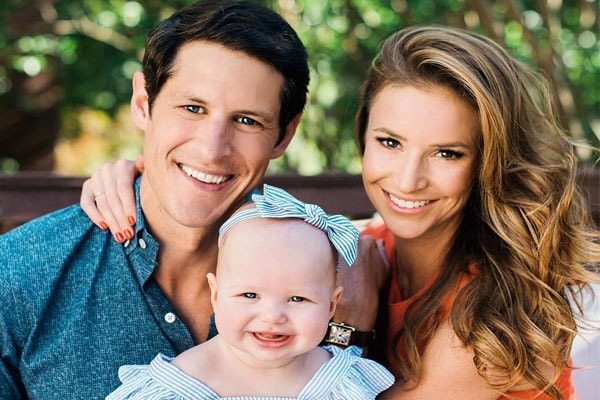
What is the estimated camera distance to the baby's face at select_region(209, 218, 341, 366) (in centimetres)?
231

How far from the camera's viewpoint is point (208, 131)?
8.86ft

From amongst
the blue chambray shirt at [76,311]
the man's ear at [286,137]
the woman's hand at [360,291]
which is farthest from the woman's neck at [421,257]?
the blue chambray shirt at [76,311]

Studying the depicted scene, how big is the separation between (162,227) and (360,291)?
2.15 feet

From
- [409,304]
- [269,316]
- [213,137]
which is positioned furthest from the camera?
Result: [409,304]

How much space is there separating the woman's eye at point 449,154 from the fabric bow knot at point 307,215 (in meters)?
0.54

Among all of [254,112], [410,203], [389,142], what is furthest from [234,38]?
[410,203]

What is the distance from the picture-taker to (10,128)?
330 inches

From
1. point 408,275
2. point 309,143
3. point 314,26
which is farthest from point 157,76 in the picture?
point 309,143

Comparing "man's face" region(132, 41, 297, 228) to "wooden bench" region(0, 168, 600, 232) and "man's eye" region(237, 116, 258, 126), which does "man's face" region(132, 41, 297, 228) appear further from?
"wooden bench" region(0, 168, 600, 232)

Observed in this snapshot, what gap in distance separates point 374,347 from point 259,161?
0.78 metres

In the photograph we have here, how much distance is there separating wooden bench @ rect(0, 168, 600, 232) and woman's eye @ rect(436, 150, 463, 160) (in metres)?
1.02

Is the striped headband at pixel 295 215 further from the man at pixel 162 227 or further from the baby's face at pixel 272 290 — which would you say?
the man at pixel 162 227

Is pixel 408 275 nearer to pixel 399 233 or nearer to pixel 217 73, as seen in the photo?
pixel 399 233

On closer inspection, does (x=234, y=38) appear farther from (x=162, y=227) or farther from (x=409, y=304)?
(x=409, y=304)
